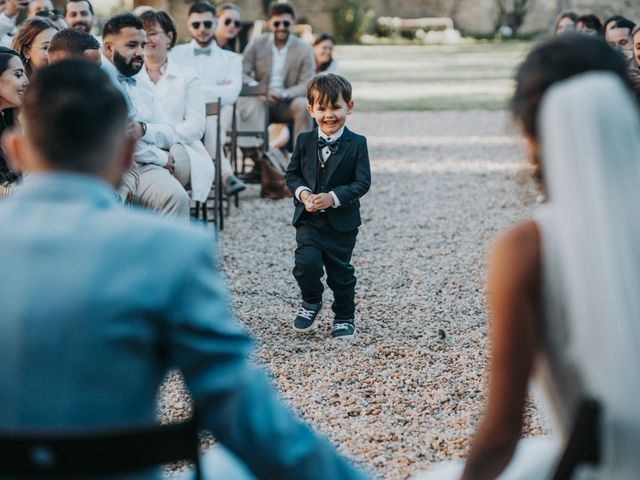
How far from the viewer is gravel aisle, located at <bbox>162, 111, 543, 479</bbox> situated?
4707 millimetres

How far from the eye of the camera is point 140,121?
6840 millimetres

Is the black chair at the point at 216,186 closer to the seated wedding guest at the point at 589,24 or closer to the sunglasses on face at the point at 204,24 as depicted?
the sunglasses on face at the point at 204,24

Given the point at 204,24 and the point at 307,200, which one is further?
the point at 204,24

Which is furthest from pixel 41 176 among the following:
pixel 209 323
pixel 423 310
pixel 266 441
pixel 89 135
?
pixel 423 310

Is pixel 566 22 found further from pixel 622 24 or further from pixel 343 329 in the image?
pixel 343 329

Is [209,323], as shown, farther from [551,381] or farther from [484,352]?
[484,352]

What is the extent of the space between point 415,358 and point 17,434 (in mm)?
4111

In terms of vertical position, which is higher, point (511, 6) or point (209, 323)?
point (209, 323)

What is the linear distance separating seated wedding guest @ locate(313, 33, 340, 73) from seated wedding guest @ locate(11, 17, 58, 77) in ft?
20.8

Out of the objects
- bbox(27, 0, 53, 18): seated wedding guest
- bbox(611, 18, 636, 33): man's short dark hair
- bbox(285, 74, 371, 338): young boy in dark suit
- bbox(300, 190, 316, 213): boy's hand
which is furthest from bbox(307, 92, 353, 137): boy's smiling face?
bbox(27, 0, 53, 18): seated wedding guest

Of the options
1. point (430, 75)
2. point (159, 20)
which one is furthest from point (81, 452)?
point (430, 75)

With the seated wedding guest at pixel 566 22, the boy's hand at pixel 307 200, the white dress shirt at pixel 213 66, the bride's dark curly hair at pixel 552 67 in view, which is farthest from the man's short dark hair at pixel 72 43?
the seated wedding guest at pixel 566 22

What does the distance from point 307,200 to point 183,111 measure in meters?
2.39

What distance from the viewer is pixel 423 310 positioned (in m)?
6.82
